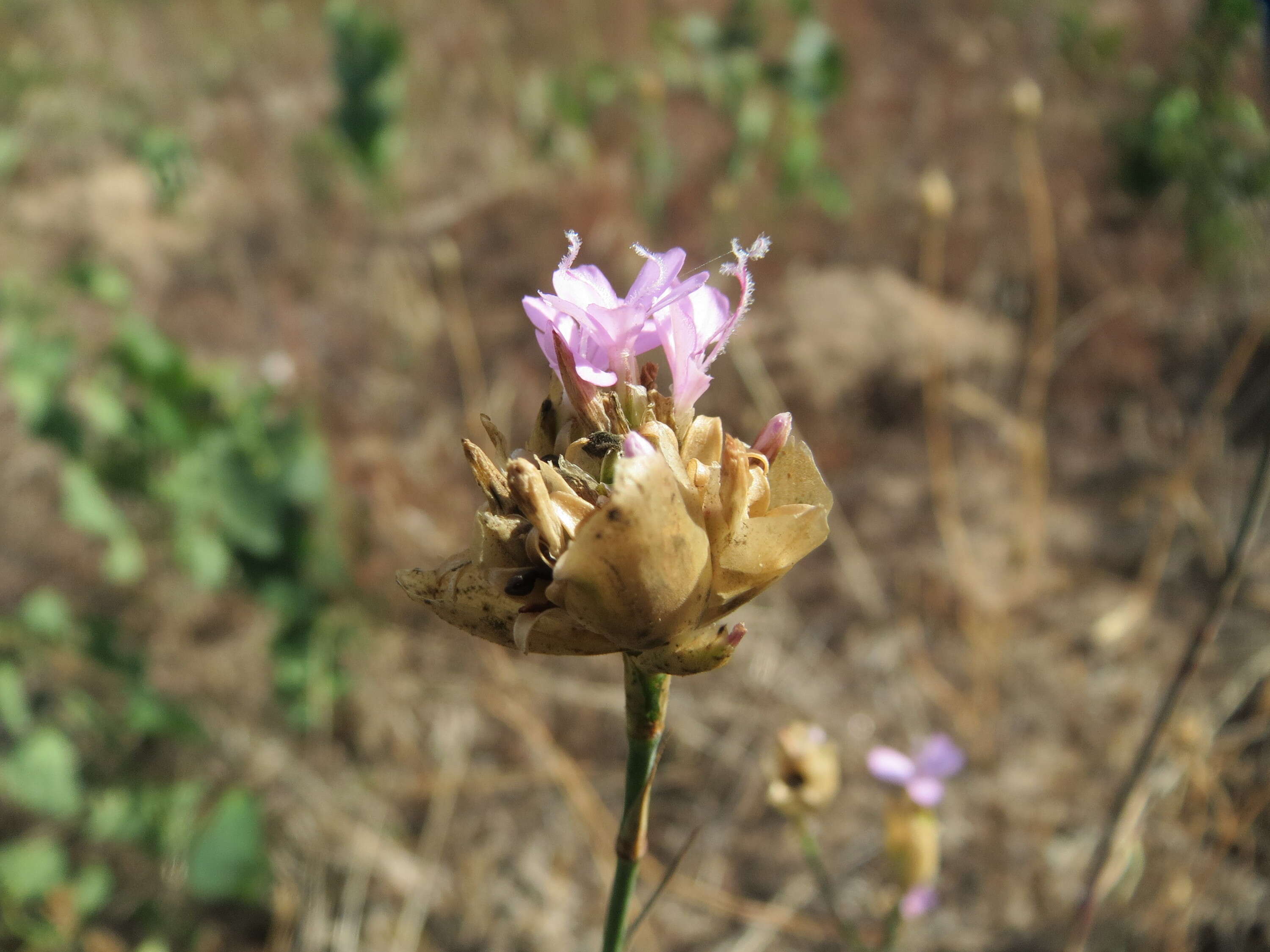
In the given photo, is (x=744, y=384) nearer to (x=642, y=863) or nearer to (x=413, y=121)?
(x=642, y=863)

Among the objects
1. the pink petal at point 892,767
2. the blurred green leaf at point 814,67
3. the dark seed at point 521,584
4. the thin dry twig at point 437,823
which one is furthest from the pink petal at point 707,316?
the blurred green leaf at point 814,67

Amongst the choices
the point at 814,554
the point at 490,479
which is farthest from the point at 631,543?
the point at 814,554

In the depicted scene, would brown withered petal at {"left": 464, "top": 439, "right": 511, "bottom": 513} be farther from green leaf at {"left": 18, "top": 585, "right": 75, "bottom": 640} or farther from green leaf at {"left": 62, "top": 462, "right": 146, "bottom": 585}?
green leaf at {"left": 62, "top": 462, "right": 146, "bottom": 585}

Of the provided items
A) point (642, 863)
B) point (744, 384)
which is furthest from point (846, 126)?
point (642, 863)

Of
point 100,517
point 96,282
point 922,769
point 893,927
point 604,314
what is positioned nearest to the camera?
point 604,314

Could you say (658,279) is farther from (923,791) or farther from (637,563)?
(923,791)
